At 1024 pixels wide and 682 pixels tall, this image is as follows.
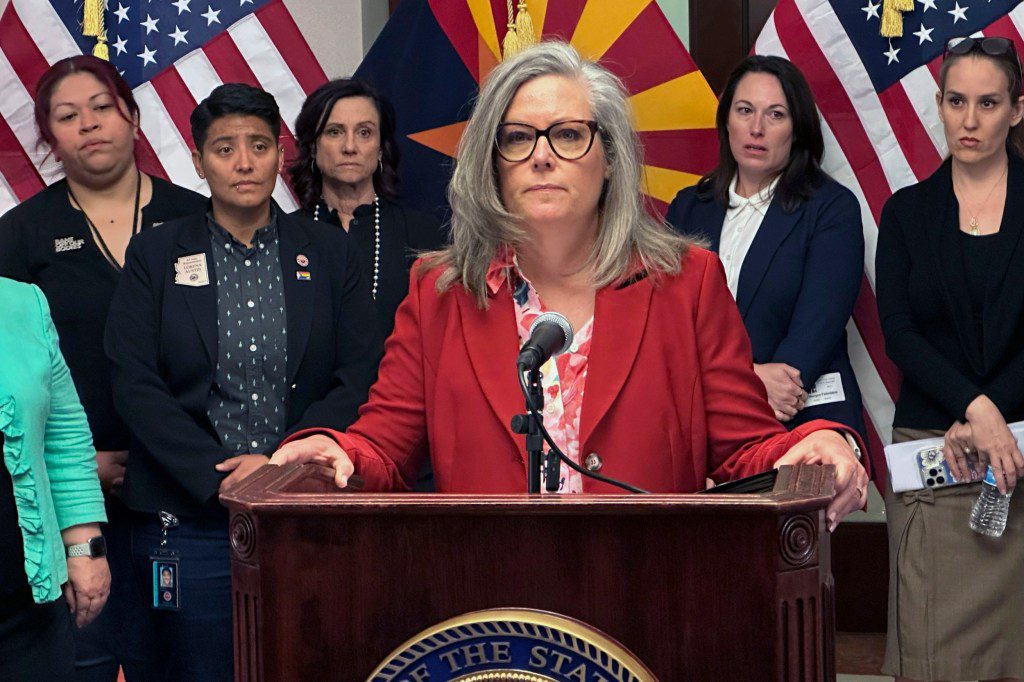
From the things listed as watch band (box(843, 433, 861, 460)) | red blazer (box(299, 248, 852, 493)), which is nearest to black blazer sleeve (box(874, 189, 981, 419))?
red blazer (box(299, 248, 852, 493))

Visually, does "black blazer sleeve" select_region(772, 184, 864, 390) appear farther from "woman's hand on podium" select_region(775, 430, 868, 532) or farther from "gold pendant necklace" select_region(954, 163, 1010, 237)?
"woman's hand on podium" select_region(775, 430, 868, 532)

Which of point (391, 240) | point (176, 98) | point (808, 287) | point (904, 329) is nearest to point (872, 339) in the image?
point (904, 329)

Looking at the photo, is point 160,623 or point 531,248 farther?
point 160,623

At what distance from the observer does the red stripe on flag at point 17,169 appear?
4961 millimetres

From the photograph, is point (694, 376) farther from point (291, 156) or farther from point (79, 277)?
point (291, 156)

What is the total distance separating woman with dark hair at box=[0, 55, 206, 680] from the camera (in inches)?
141

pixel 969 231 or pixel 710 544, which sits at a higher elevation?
pixel 969 231

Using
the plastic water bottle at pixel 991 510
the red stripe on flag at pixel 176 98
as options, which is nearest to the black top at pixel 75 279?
the red stripe on flag at pixel 176 98

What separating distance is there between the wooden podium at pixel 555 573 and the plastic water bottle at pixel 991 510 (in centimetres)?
222

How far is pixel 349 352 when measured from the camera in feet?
11.5

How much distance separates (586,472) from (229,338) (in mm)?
1561

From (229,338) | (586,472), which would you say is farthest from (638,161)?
(229,338)

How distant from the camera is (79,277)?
371 centimetres

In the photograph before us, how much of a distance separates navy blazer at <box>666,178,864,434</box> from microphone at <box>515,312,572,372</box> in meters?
1.96
